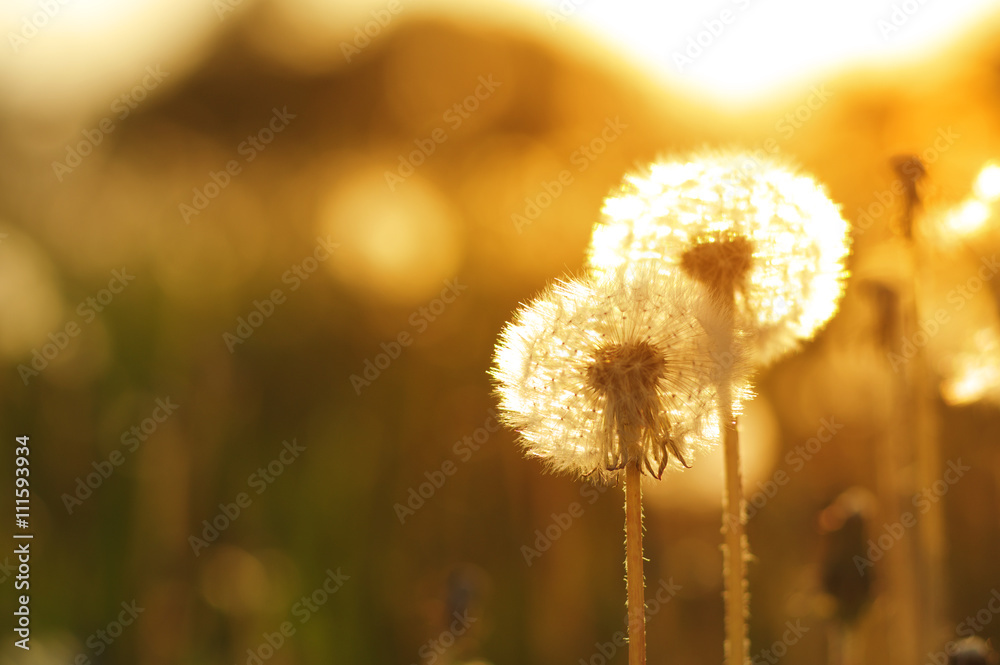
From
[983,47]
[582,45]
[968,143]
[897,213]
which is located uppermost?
[582,45]

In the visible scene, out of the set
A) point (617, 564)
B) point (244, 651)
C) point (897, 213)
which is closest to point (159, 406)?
point (244, 651)

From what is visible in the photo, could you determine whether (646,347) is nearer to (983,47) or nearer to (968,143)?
(968,143)

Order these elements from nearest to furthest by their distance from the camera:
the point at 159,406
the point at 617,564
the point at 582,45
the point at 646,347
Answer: the point at 646,347 < the point at 159,406 < the point at 617,564 < the point at 582,45

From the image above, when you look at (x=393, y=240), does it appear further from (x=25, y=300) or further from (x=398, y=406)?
(x=25, y=300)

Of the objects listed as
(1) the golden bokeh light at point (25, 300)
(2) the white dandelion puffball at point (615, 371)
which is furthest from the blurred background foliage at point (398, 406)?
(2) the white dandelion puffball at point (615, 371)

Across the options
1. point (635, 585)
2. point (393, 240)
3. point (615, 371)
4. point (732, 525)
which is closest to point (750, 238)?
point (615, 371)

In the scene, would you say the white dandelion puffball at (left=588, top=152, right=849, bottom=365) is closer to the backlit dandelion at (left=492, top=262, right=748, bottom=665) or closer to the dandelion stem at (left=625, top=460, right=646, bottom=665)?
the backlit dandelion at (left=492, top=262, right=748, bottom=665)

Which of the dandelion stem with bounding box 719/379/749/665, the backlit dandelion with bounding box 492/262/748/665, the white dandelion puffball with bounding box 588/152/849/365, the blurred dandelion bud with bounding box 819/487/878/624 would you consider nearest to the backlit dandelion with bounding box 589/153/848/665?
the white dandelion puffball with bounding box 588/152/849/365
